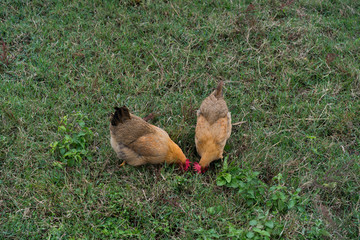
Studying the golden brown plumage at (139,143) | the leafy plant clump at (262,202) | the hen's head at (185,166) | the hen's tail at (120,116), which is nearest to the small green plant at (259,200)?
the leafy plant clump at (262,202)

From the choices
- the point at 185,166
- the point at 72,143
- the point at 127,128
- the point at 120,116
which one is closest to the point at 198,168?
the point at 185,166

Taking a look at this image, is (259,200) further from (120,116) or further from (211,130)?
(120,116)

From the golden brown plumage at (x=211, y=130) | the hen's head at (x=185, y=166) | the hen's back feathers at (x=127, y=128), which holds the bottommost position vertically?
the hen's head at (x=185, y=166)

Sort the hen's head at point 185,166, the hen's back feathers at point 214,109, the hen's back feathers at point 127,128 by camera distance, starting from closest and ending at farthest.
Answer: the hen's back feathers at point 127,128
the hen's head at point 185,166
the hen's back feathers at point 214,109

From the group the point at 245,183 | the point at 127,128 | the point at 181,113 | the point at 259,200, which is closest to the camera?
the point at 259,200

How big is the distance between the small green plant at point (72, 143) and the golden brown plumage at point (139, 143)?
0.42 metres

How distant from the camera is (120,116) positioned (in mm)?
4184

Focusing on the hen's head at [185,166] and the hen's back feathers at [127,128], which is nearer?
the hen's back feathers at [127,128]

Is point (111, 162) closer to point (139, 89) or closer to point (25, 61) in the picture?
point (139, 89)

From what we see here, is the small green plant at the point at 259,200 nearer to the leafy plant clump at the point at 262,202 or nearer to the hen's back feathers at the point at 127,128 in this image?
the leafy plant clump at the point at 262,202

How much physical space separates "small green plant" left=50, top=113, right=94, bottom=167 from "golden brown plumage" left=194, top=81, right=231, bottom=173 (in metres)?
1.41

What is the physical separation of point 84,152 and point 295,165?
2683mm

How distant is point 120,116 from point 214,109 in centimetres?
128

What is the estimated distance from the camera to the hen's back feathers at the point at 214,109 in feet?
15.3
